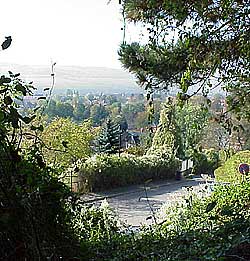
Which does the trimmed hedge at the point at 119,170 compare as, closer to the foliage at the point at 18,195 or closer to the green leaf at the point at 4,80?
the foliage at the point at 18,195

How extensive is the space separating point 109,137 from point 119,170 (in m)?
1.79

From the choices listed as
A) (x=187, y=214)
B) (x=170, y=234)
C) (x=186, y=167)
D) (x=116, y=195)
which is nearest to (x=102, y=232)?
(x=170, y=234)

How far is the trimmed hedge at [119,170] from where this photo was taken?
7970 millimetres

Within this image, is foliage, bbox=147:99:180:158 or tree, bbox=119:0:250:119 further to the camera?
foliage, bbox=147:99:180:158

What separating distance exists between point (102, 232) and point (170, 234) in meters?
0.40

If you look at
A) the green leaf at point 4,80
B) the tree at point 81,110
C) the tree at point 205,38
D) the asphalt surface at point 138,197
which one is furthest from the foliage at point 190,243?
the asphalt surface at point 138,197

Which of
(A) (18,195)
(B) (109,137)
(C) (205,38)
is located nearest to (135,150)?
(B) (109,137)

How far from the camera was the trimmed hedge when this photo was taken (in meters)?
7.97

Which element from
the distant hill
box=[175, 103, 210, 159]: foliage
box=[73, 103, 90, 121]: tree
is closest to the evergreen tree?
box=[175, 103, 210, 159]: foliage

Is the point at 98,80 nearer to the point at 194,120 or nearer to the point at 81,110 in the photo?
the point at 81,110

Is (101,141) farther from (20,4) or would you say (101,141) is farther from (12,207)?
(12,207)

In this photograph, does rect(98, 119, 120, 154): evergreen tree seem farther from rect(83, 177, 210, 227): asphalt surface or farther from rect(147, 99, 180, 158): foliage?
rect(83, 177, 210, 227): asphalt surface

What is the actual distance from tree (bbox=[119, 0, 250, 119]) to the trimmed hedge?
5.15 meters

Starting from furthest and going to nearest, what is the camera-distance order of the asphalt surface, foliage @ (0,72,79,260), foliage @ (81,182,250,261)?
1. the asphalt surface
2. foliage @ (81,182,250,261)
3. foliage @ (0,72,79,260)
